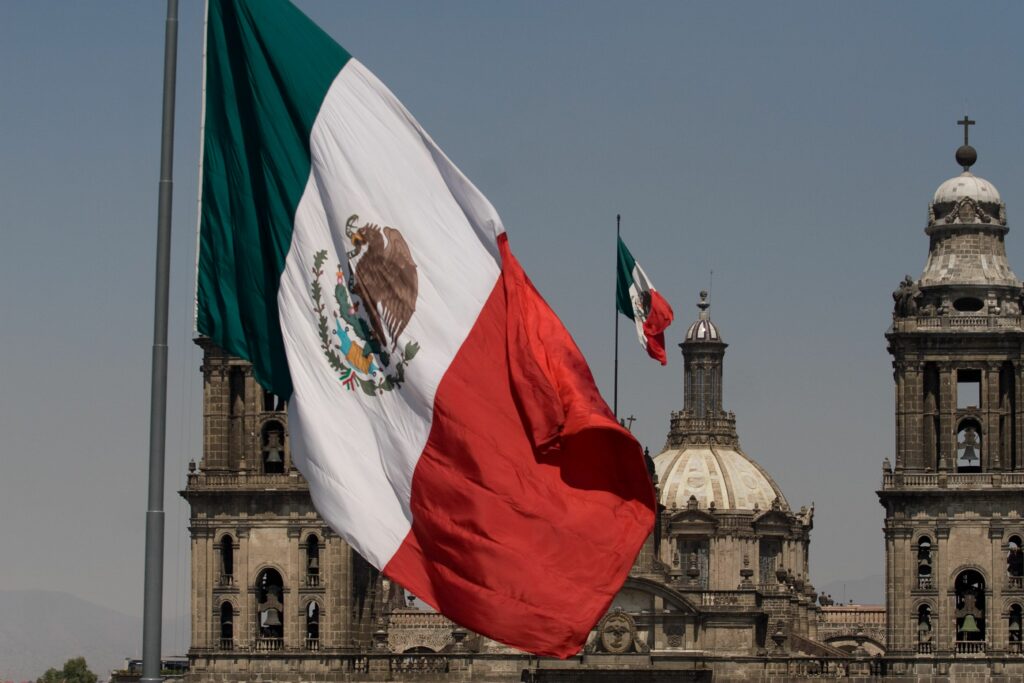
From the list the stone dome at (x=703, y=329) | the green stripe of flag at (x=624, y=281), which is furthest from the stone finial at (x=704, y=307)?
the green stripe of flag at (x=624, y=281)

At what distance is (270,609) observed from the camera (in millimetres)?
97500

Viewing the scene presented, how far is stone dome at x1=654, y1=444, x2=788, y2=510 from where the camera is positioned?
143 m

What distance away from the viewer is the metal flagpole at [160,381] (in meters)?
22.5

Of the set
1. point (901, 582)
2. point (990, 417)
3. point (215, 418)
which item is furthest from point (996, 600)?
point (215, 418)

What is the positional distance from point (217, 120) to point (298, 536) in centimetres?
7429

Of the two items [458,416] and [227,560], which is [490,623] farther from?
[227,560]

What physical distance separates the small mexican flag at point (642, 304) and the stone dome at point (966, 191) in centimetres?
1499

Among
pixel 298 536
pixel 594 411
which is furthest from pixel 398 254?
pixel 298 536

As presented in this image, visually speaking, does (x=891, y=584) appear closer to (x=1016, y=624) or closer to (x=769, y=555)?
(x=1016, y=624)

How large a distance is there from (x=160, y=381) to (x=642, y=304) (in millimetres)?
62855

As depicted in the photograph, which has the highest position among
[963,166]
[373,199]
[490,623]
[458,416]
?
[963,166]

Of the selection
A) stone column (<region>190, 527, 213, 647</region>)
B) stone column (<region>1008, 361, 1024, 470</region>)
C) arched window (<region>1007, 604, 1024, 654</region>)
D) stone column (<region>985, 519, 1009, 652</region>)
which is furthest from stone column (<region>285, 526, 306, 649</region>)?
stone column (<region>1008, 361, 1024, 470</region>)

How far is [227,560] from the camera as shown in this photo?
9744 centimetres

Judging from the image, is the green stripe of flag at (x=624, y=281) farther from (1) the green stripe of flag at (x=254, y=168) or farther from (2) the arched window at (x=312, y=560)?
(1) the green stripe of flag at (x=254, y=168)
